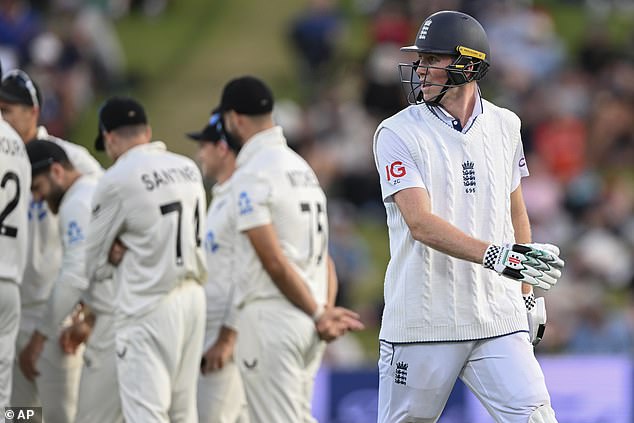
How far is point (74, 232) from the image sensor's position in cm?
918

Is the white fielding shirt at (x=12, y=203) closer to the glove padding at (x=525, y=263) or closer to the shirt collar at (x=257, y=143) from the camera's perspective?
the shirt collar at (x=257, y=143)

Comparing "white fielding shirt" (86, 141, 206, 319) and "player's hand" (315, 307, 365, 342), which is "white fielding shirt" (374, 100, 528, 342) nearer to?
"player's hand" (315, 307, 365, 342)

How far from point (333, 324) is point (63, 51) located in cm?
990

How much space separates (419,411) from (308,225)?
2458 millimetres

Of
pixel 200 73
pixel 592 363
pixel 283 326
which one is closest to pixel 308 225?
pixel 283 326

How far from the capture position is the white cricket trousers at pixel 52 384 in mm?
9438

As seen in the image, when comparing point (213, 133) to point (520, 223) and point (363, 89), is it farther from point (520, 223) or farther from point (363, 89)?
point (363, 89)

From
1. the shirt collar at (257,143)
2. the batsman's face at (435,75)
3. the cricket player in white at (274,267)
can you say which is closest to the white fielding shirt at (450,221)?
the batsman's face at (435,75)

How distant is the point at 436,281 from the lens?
6.82 metres

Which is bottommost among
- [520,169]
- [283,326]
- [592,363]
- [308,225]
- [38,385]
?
[592,363]

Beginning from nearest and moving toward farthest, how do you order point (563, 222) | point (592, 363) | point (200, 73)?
point (592, 363) < point (563, 222) < point (200, 73)

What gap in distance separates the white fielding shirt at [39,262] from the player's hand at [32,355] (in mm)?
220

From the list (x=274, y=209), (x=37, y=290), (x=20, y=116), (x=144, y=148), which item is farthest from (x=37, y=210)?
(x=274, y=209)

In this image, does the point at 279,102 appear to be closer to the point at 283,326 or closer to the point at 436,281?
the point at 283,326
